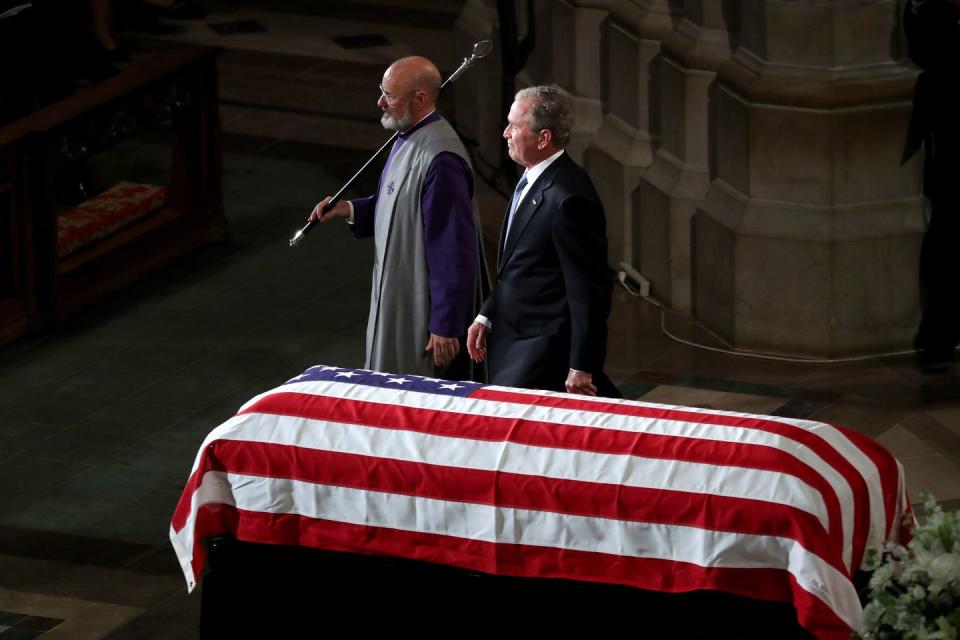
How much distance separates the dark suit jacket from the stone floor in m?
1.39

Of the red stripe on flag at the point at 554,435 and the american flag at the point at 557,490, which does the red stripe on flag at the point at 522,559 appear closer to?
the american flag at the point at 557,490

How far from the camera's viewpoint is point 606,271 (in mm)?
5941

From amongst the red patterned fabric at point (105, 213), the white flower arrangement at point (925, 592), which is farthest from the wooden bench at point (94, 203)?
the white flower arrangement at point (925, 592)

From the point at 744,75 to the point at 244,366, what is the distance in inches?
102

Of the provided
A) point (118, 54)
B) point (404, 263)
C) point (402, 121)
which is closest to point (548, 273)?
point (404, 263)

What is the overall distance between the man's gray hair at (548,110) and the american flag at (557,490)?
1018mm

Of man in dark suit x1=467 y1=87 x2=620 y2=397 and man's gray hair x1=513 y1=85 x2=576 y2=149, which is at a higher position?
man's gray hair x1=513 y1=85 x2=576 y2=149

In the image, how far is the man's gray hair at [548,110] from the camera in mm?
5844

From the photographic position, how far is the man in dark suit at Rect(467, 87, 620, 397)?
5883 millimetres

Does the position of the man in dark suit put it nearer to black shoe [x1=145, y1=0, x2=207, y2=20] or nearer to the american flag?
the american flag

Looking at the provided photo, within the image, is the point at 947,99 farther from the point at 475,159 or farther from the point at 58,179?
the point at 58,179

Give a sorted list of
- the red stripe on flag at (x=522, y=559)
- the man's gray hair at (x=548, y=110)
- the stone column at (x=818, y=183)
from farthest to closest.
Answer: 1. the stone column at (x=818, y=183)
2. the man's gray hair at (x=548, y=110)
3. the red stripe on flag at (x=522, y=559)

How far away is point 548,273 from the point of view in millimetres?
6074

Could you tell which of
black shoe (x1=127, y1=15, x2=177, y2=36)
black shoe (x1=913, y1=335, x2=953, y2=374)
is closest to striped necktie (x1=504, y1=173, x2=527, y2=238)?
black shoe (x1=913, y1=335, x2=953, y2=374)
